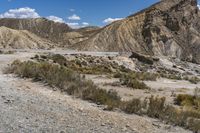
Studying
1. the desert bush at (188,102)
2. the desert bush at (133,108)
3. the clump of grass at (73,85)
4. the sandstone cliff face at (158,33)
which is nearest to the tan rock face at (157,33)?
the sandstone cliff face at (158,33)

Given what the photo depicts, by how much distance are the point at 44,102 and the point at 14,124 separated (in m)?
3.19

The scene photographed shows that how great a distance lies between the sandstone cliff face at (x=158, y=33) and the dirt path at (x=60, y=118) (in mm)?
79704

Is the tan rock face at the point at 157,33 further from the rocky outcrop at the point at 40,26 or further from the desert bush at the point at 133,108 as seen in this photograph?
the desert bush at the point at 133,108

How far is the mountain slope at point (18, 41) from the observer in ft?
351

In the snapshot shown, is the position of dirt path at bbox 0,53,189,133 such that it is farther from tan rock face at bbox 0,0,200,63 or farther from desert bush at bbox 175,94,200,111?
tan rock face at bbox 0,0,200,63

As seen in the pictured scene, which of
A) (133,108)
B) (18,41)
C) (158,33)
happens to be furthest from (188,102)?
(18,41)

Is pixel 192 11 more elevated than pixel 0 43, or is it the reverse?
pixel 192 11

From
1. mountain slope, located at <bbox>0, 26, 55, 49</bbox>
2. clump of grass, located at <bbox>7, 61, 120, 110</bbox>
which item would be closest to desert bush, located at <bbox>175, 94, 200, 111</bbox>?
clump of grass, located at <bbox>7, 61, 120, 110</bbox>

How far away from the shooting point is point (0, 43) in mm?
107125

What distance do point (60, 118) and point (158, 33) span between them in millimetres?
91326

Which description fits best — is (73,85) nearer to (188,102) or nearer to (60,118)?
(60,118)

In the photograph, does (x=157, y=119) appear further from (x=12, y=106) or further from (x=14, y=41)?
(x=14, y=41)

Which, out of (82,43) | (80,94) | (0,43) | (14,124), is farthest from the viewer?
(0,43)

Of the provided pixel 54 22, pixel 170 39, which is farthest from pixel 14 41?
pixel 54 22
